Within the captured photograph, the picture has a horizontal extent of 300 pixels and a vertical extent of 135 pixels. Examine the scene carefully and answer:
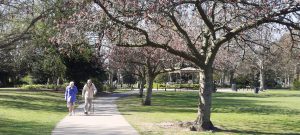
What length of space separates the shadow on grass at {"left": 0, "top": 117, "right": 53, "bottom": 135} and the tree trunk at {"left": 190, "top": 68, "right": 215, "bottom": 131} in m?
5.44

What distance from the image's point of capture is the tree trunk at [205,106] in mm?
18141

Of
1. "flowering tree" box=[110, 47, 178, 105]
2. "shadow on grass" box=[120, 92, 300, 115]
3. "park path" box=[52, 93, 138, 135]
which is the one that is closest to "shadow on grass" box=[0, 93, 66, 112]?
"shadow on grass" box=[120, 92, 300, 115]

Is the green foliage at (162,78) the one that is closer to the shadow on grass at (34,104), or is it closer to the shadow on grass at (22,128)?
the shadow on grass at (34,104)

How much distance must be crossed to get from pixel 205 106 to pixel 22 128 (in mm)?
6690

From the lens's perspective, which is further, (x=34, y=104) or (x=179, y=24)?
(x=34, y=104)

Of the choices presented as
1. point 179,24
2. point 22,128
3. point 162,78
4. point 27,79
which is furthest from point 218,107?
point 162,78

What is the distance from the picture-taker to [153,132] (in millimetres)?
16719

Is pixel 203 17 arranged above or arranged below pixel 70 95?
above

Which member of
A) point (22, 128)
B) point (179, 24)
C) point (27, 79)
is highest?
point (179, 24)

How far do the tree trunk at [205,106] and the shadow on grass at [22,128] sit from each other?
544cm

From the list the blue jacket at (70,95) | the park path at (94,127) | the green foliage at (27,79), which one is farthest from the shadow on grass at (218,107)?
the green foliage at (27,79)

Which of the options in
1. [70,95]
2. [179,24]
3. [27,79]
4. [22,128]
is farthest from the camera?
[27,79]

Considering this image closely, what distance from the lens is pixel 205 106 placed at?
59.9ft

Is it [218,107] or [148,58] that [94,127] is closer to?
[148,58]
